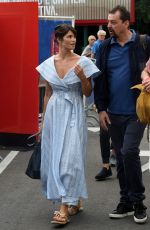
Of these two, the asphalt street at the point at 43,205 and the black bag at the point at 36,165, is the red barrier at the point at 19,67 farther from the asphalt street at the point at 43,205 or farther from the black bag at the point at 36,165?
the black bag at the point at 36,165

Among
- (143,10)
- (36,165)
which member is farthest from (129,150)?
(143,10)

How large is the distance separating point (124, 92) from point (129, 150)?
53 centimetres

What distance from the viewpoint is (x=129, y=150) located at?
535cm

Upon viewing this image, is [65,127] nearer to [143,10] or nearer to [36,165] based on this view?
[36,165]

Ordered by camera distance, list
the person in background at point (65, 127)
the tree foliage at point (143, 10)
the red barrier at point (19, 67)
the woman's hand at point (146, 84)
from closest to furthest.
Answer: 1. the woman's hand at point (146, 84)
2. the person in background at point (65, 127)
3. the red barrier at point (19, 67)
4. the tree foliage at point (143, 10)

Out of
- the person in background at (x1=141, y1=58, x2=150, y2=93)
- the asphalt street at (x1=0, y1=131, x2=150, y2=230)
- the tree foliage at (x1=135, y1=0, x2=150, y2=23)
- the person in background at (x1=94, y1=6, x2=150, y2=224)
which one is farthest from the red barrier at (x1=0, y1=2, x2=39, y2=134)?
the tree foliage at (x1=135, y1=0, x2=150, y2=23)

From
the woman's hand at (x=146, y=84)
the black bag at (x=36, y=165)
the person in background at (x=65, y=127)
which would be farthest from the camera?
the black bag at (x=36, y=165)

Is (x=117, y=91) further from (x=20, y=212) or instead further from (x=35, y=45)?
(x=35, y=45)

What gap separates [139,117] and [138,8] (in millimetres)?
34576

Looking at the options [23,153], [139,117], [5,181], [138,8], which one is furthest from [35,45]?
[138,8]

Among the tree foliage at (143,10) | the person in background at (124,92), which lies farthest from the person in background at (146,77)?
the tree foliage at (143,10)

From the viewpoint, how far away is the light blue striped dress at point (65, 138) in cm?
549

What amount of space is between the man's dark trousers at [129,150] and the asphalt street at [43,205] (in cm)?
29

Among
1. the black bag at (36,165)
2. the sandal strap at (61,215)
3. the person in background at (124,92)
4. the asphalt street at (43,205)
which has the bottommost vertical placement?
the asphalt street at (43,205)
